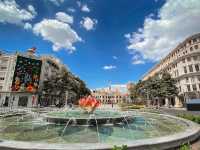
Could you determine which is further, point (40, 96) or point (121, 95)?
point (121, 95)

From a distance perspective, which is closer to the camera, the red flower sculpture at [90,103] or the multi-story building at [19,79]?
the red flower sculpture at [90,103]

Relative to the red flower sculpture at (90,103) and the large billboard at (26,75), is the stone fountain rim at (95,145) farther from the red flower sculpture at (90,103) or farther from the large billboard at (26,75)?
the large billboard at (26,75)

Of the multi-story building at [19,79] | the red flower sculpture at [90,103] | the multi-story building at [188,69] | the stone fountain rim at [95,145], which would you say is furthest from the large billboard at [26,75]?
the multi-story building at [188,69]

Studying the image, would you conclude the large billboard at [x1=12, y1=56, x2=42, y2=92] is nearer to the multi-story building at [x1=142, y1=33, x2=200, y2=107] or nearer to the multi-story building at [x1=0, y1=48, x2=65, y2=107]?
the multi-story building at [x1=0, y1=48, x2=65, y2=107]

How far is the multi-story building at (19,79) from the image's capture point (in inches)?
1984

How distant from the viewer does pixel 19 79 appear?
51.2 meters

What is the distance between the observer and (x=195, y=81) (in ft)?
175

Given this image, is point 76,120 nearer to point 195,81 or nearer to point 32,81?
point 32,81

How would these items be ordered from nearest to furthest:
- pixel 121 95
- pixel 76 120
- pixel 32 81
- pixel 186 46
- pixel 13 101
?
1. pixel 76 120
2. pixel 13 101
3. pixel 32 81
4. pixel 186 46
5. pixel 121 95

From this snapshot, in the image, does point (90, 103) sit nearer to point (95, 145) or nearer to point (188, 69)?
point (95, 145)

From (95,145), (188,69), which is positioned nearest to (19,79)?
(95,145)

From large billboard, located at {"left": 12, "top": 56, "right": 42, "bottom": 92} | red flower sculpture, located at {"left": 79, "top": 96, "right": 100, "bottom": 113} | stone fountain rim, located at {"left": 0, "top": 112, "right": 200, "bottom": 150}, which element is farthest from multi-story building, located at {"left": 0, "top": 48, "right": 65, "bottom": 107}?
stone fountain rim, located at {"left": 0, "top": 112, "right": 200, "bottom": 150}

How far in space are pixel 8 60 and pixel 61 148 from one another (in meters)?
58.5

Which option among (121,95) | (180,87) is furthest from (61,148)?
(121,95)
